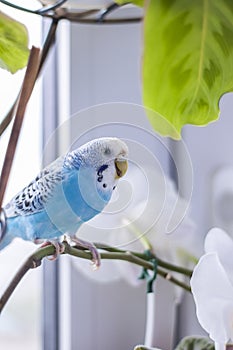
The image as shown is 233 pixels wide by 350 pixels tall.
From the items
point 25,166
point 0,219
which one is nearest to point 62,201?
point 0,219

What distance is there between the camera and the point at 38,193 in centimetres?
44

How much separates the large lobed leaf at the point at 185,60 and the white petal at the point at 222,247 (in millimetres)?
99

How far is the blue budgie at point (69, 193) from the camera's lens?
420 millimetres

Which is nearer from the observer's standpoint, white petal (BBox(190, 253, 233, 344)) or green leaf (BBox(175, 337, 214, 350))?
white petal (BBox(190, 253, 233, 344))

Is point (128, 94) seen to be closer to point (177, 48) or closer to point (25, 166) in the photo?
point (25, 166)

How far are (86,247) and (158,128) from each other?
0.11 metres

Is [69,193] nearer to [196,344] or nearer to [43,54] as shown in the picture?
[43,54]

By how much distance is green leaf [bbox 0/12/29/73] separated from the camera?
48 cm

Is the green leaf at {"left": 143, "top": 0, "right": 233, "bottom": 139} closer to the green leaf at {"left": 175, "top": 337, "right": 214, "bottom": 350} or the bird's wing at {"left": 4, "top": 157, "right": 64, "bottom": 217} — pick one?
the bird's wing at {"left": 4, "top": 157, "right": 64, "bottom": 217}

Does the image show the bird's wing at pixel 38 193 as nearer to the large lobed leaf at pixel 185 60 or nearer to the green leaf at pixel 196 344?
the large lobed leaf at pixel 185 60

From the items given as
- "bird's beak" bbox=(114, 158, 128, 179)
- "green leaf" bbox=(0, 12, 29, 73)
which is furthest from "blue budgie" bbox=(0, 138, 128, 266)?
"green leaf" bbox=(0, 12, 29, 73)

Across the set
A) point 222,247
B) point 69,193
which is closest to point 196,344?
point 222,247

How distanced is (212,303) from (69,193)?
129mm

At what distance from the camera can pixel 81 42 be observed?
770 millimetres
